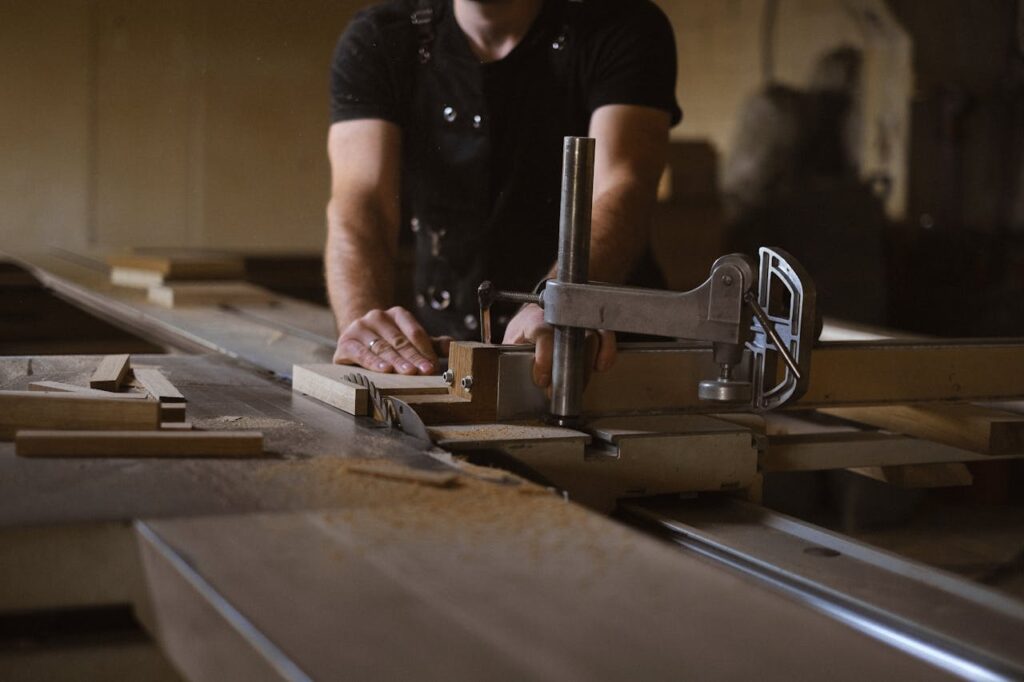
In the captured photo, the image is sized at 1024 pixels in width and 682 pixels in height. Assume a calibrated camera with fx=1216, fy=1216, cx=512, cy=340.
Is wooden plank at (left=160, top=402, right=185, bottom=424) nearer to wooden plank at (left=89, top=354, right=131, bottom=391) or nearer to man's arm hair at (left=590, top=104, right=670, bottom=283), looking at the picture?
wooden plank at (left=89, top=354, right=131, bottom=391)

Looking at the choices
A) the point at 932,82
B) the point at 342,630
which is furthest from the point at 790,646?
the point at 932,82

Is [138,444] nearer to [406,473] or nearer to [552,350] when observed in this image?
[406,473]

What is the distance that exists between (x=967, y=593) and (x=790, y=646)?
0.32m

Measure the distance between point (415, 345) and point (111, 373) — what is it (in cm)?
40

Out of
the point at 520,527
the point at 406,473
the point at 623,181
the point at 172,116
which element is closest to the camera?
the point at 520,527

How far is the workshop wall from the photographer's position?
15.8 ft

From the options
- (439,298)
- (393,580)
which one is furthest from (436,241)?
(393,580)

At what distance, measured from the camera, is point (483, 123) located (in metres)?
2.30

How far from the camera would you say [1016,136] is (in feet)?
13.3

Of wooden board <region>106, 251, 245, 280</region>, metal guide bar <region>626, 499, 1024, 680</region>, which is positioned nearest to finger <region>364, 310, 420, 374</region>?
metal guide bar <region>626, 499, 1024, 680</region>

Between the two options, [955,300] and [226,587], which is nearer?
[226,587]

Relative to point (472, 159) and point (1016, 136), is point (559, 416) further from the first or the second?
point (1016, 136)

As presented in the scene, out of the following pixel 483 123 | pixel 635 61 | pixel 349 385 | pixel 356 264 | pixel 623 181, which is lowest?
pixel 349 385

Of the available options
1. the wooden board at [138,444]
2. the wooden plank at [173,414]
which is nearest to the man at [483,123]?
the wooden plank at [173,414]
